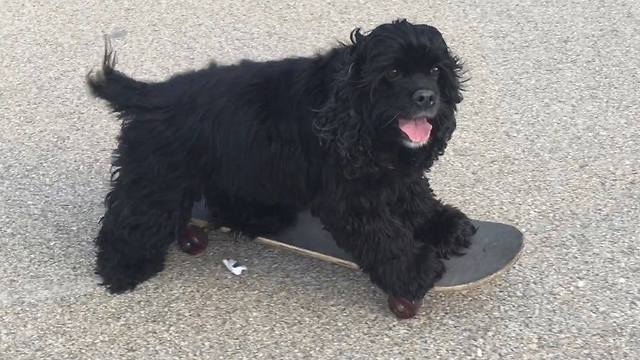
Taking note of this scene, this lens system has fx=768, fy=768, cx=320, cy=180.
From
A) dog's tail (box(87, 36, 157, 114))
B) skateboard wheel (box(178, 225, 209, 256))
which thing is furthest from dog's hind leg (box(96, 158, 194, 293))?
dog's tail (box(87, 36, 157, 114))

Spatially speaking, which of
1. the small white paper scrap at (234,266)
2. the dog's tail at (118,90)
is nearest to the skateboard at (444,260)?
the small white paper scrap at (234,266)

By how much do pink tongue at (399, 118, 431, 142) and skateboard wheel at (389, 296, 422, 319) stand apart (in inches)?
25.0

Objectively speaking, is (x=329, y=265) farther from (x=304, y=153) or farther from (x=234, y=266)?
(x=304, y=153)

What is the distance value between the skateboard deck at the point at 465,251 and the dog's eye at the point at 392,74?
832 mm

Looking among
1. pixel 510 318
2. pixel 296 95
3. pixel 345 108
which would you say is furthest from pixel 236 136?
pixel 510 318

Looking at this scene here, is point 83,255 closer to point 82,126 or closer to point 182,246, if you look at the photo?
point 182,246

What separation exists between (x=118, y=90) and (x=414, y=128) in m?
1.24

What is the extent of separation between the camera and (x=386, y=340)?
2783mm

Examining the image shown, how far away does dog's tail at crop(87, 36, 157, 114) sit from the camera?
9.77ft

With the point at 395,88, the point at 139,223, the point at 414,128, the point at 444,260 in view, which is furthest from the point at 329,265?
the point at 395,88

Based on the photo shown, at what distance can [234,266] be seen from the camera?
318cm

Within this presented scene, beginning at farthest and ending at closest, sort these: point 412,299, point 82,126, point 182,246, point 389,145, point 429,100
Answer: point 82,126 → point 182,246 → point 412,299 → point 389,145 → point 429,100

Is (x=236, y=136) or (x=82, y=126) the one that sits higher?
(x=236, y=136)

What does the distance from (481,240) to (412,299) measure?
44 cm
